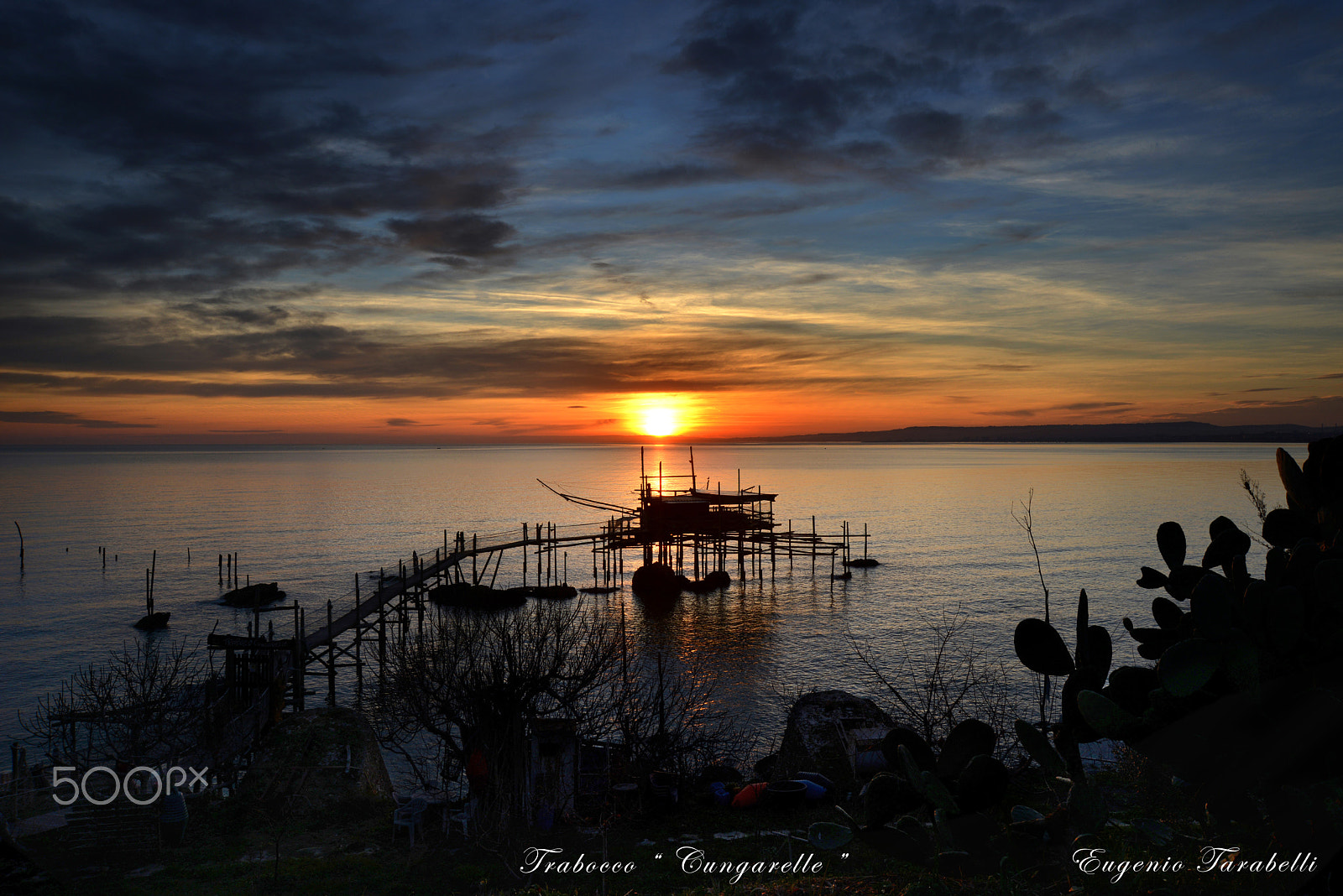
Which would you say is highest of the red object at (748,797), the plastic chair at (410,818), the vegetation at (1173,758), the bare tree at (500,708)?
the vegetation at (1173,758)

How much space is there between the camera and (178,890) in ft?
47.1

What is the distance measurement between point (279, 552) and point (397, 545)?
1171cm

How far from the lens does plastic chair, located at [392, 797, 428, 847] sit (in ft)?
56.6

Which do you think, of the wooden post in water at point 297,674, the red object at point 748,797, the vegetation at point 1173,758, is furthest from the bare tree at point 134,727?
the vegetation at point 1173,758

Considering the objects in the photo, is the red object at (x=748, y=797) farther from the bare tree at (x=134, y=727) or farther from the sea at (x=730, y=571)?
the bare tree at (x=134, y=727)

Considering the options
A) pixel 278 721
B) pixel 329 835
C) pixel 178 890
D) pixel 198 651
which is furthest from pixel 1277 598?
pixel 198 651

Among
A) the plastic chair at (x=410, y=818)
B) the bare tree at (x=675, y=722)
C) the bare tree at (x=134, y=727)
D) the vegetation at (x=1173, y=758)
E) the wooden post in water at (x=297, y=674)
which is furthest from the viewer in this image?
the wooden post in water at (x=297, y=674)

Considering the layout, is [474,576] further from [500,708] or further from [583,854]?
[583,854]

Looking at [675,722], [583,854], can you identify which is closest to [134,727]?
[583,854]

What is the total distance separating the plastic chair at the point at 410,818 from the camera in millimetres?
17250

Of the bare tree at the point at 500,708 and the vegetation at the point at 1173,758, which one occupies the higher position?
the vegetation at the point at 1173,758

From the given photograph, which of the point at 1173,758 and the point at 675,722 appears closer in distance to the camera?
the point at 1173,758

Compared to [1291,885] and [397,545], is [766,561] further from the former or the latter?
[1291,885]

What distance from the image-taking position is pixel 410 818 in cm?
1744
